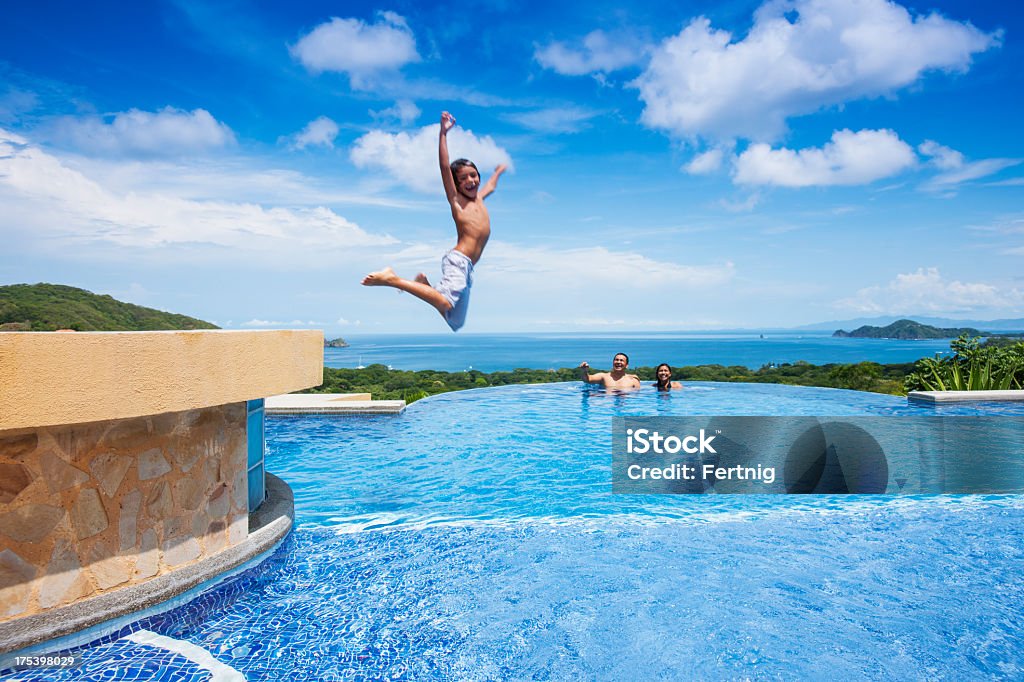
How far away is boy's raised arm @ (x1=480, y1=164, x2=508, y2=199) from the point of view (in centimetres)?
634

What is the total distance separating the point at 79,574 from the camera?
11.1 feet

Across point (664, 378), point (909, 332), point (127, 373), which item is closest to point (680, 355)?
point (909, 332)

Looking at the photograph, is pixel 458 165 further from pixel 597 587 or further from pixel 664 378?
pixel 664 378

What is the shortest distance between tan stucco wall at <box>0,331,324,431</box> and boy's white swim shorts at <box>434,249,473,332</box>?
74.0 inches

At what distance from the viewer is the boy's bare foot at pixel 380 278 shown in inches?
201

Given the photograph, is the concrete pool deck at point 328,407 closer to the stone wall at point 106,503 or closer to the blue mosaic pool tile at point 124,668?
the stone wall at point 106,503

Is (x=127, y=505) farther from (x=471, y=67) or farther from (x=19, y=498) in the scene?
(x=471, y=67)

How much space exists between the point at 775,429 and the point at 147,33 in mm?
20402

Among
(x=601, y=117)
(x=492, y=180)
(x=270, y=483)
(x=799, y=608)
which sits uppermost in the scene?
(x=601, y=117)

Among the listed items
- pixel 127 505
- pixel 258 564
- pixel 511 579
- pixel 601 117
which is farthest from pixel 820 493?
pixel 601 117

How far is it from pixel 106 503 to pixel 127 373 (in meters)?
0.80

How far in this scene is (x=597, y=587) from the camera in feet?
14.1

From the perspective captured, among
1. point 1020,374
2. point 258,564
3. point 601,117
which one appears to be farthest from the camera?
point 601,117

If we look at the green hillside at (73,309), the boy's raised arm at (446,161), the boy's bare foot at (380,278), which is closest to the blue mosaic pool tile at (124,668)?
the boy's bare foot at (380,278)
